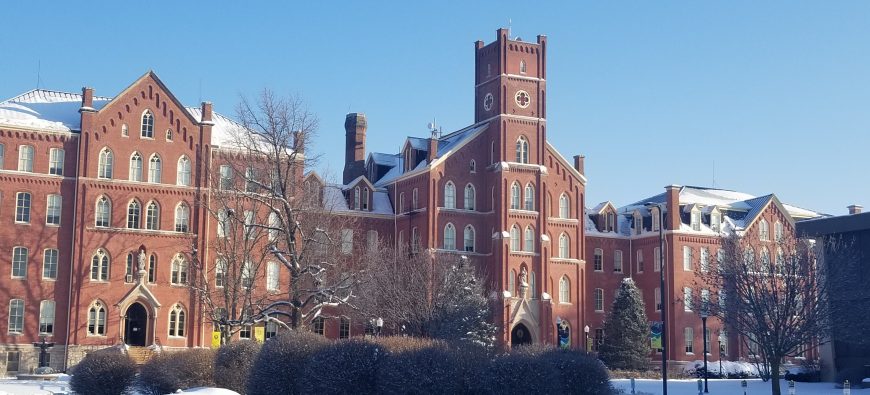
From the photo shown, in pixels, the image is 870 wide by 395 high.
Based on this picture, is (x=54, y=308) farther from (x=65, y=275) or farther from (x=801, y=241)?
(x=801, y=241)

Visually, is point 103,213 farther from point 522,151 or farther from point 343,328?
point 522,151

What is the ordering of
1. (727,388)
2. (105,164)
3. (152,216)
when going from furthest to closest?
(152,216) → (105,164) → (727,388)

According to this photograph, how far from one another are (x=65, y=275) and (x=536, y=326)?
95.2 feet

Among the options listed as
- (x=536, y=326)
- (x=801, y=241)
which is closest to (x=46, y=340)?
(x=536, y=326)

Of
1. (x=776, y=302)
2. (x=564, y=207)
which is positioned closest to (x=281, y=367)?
(x=776, y=302)

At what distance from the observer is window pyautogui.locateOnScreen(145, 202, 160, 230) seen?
199 feet

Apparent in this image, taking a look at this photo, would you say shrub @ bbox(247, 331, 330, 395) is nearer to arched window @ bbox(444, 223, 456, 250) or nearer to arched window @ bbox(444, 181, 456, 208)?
arched window @ bbox(444, 223, 456, 250)

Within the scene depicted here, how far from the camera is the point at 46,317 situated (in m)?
57.7

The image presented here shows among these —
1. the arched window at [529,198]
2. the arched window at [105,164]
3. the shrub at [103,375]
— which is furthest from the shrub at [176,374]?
the arched window at [529,198]

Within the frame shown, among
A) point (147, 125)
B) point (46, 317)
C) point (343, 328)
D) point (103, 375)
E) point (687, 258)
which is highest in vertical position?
point (147, 125)

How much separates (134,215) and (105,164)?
10.8 feet

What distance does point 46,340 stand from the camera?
188ft

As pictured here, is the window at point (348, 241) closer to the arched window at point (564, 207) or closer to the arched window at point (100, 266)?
the arched window at point (564, 207)

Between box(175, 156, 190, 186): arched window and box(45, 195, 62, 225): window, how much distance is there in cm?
674
